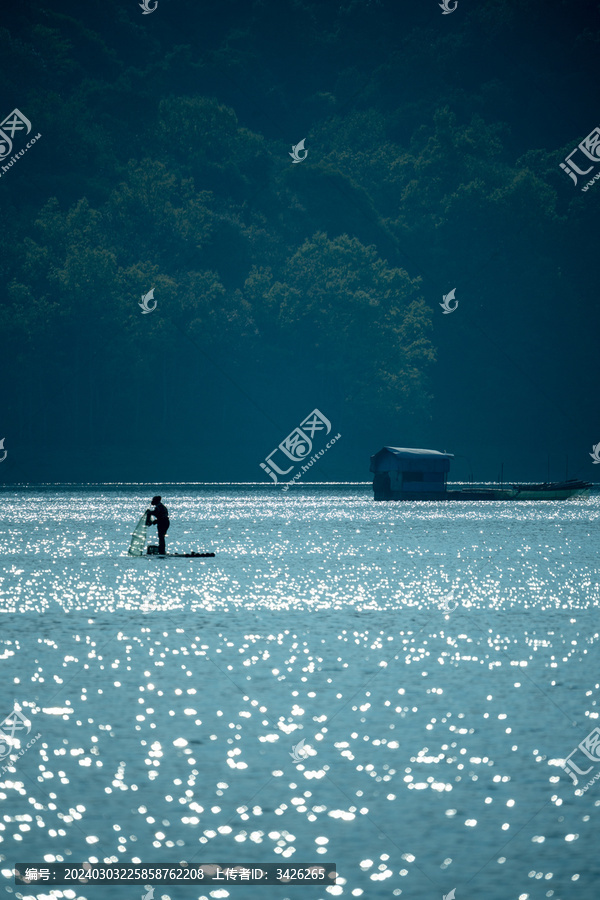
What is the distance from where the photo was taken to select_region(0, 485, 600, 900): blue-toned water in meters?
12.5

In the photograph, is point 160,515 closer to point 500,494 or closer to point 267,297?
point 500,494

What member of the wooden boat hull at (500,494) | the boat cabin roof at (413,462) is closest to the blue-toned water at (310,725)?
the wooden boat hull at (500,494)

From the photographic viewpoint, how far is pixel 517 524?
80875 millimetres

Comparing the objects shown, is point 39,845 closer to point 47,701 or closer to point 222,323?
point 47,701

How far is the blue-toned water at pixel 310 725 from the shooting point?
12523 mm

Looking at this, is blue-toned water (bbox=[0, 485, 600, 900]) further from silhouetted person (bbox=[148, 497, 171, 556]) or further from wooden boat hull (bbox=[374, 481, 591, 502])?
wooden boat hull (bbox=[374, 481, 591, 502])

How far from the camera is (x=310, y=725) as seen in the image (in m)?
18.2

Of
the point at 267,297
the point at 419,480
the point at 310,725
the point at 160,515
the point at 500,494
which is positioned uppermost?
the point at 267,297

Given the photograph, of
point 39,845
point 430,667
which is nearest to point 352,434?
point 430,667

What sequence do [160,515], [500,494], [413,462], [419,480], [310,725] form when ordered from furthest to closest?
[500,494]
[419,480]
[413,462]
[160,515]
[310,725]

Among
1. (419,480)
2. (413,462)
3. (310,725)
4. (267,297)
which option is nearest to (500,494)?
(419,480)

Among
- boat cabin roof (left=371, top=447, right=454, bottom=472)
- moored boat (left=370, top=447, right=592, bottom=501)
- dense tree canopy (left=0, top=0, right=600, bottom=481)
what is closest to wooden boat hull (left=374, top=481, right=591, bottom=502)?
moored boat (left=370, top=447, right=592, bottom=501)

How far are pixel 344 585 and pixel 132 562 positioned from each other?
36.5 ft

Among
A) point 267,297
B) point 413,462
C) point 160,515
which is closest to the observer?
point 160,515
